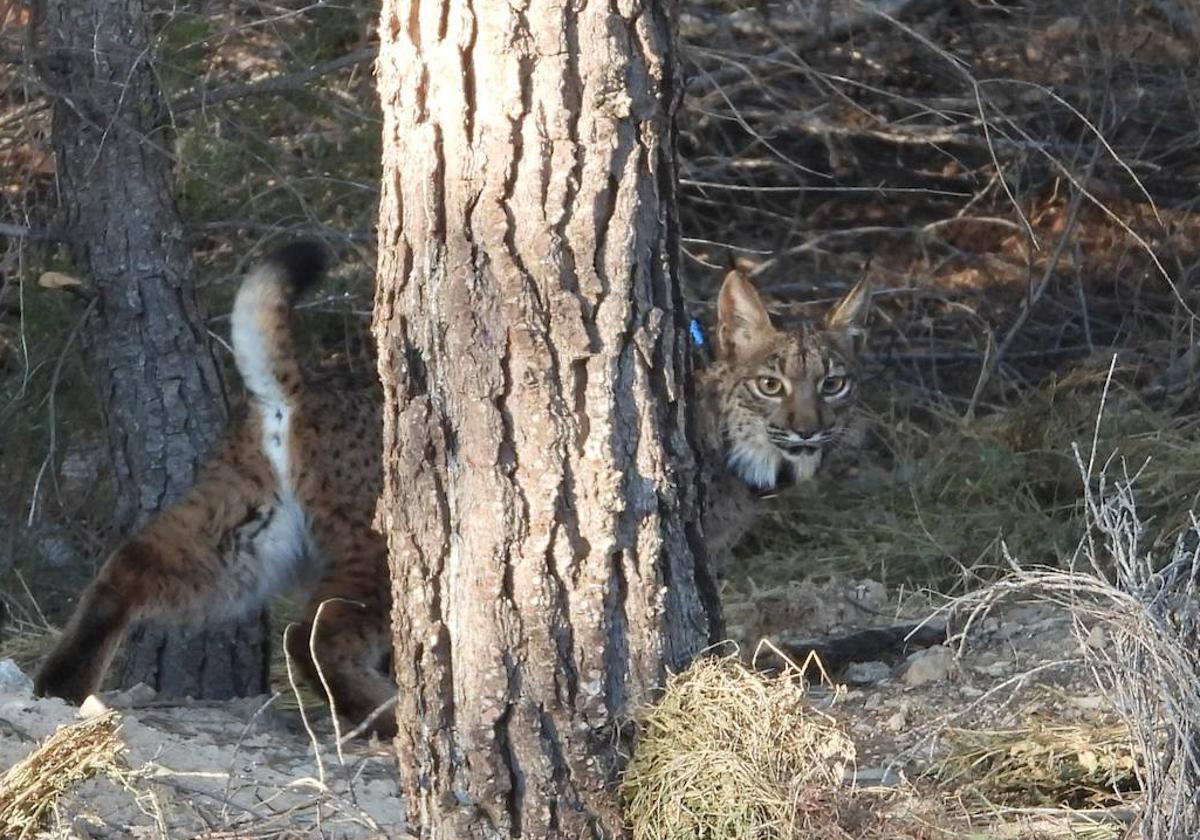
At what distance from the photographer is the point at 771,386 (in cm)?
547

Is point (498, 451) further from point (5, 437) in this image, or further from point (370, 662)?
point (5, 437)

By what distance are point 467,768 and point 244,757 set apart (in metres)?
1.01

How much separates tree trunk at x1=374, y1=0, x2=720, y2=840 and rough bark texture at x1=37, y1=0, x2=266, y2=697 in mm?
1971

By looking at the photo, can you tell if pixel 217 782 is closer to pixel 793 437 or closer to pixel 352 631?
pixel 352 631

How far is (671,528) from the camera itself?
3197 millimetres

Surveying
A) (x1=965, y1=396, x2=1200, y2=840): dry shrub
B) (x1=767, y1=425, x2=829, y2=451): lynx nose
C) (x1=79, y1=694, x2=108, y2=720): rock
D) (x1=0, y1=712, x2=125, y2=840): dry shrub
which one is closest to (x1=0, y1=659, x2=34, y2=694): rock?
(x1=79, y1=694, x2=108, y2=720): rock

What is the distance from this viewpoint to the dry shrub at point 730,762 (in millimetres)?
3027

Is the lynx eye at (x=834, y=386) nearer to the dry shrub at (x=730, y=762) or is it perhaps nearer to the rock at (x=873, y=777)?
the rock at (x=873, y=777)

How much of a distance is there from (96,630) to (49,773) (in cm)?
133

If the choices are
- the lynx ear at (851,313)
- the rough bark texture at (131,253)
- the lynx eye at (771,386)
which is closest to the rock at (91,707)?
the rough bark texture at (131,253)

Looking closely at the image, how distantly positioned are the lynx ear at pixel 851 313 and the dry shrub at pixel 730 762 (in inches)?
106

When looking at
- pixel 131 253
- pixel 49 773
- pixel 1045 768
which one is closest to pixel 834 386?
pixel 131 253

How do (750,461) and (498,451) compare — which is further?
(750,461)

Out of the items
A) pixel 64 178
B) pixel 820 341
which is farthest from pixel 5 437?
pixel 820 341
